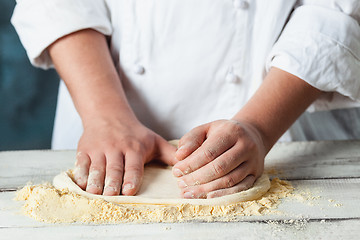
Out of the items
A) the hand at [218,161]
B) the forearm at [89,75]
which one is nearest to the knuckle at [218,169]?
the hand at [218,161]

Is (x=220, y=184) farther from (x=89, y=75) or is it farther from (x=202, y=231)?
(x=89, y=75)

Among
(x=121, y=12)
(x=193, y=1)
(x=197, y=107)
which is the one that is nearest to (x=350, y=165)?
(x=197, y=107)

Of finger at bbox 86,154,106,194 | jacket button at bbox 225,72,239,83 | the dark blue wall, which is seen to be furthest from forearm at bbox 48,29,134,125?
the dark blue wall

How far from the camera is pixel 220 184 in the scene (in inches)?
26.1

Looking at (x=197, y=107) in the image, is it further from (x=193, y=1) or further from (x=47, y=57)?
(x=47, y=57)

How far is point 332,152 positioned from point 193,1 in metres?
0.38

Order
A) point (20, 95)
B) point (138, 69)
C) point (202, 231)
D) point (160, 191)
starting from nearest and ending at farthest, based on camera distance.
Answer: point (202, 231) → point (160, 191) → point (138, 69) → point (20, 95)

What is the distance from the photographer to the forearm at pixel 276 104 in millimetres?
771

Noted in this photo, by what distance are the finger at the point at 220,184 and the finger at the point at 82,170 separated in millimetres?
151

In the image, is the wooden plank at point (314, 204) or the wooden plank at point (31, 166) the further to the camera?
the wooden plank at point (31, 166)

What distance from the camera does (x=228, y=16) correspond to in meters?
0.86

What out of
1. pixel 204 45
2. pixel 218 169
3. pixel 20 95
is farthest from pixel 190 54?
pixel 20 95

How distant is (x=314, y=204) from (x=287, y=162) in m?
0.17

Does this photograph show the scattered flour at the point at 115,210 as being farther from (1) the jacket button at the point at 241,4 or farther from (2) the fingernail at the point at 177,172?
(1) the jacket button at the point at 241,4
